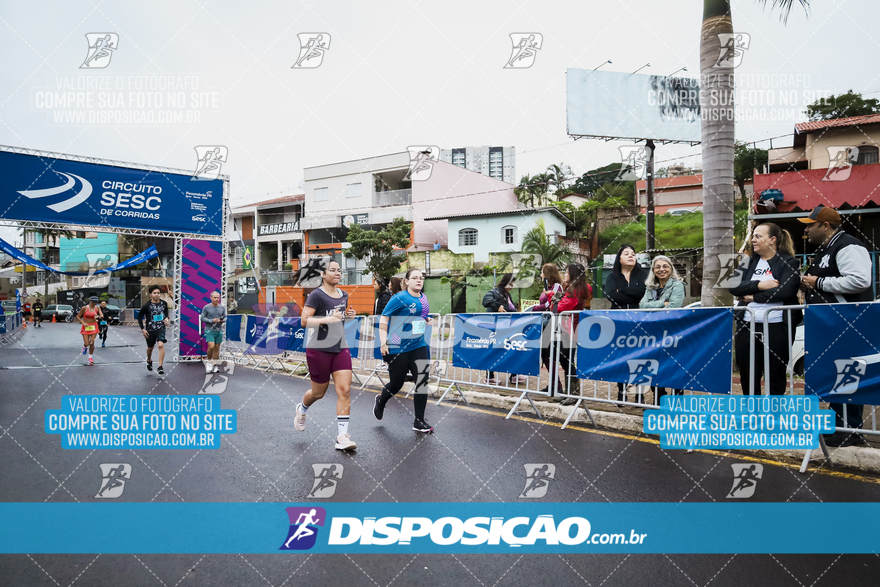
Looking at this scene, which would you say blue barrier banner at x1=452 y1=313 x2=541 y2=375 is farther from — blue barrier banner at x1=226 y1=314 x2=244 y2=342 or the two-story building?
the two-story building

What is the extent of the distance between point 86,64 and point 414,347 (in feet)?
A: 31.1

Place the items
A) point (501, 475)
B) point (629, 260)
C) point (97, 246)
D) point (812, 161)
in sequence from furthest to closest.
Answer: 1. point (97, 246)
2. point (812, 161)
3. point (629, 260)
4. point (501, 475)

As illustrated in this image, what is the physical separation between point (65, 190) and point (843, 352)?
1476 cm

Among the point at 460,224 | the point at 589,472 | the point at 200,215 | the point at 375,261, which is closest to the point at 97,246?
the point at 375,261

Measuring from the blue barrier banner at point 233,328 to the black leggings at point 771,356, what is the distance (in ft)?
42.6

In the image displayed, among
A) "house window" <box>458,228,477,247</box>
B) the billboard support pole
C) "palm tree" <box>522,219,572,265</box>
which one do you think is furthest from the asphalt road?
"house window" <box>458,228,477,247</box>

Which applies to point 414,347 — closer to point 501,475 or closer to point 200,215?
point 501,475

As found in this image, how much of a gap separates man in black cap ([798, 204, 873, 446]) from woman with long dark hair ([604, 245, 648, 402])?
1944mm

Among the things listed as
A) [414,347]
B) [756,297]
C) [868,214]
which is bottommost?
[414,347]

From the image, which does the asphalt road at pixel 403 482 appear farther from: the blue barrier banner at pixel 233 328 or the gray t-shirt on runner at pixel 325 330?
the blue barrier banner at pixel 233 328

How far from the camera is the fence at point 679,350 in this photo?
15.5 ft

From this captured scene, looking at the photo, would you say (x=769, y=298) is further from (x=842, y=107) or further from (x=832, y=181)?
(x=842, y=107)

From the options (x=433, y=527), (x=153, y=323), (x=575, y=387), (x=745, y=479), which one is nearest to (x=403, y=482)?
(x=433, y=527)

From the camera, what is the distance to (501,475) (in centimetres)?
459
